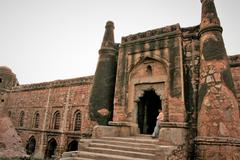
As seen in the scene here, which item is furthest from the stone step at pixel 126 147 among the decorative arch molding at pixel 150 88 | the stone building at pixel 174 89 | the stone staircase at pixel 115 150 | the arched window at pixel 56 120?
the arched window at pixel 56 120

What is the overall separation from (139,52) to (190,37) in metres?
2.14

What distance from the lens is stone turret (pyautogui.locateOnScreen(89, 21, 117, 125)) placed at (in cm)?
842

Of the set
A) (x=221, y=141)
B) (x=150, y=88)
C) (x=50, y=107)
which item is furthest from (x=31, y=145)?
(x=221, y=141)

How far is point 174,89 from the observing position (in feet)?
22.1

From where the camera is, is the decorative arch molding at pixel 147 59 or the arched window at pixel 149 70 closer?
the decorative arch molding at pixel 147 59

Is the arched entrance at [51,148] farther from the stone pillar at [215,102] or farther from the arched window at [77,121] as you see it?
the stone pillar at [215,102]

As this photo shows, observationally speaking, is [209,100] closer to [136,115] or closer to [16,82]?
[136,115]

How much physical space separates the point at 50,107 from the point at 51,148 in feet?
12.1

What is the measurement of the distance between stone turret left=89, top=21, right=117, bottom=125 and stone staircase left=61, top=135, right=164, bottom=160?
80.6 inches

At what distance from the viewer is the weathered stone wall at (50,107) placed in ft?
51.9

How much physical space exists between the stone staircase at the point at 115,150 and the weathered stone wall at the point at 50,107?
7681 millimetres

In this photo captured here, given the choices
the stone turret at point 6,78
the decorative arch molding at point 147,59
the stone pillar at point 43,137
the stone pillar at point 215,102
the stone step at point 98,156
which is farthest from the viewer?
the stone turret at point 6,78

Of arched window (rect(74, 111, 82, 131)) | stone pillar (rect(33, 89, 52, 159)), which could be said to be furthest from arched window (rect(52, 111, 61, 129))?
arched window (rect(74, 111, 82, 131))

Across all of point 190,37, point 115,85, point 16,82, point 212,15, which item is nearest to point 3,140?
point 16,82
